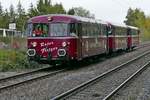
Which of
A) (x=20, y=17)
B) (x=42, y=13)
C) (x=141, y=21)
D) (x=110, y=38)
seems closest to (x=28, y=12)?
(x=20, y=17)

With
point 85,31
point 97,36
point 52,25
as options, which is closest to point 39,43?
point 52,25

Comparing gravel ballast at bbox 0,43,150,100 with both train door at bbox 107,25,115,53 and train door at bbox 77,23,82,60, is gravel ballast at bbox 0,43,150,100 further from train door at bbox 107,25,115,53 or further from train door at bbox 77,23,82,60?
train door at bbox 107,25,115,53

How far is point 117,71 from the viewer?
73.8 ft

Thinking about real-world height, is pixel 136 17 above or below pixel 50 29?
above

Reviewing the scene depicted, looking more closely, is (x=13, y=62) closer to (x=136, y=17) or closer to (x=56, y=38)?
(x=56, y=38)

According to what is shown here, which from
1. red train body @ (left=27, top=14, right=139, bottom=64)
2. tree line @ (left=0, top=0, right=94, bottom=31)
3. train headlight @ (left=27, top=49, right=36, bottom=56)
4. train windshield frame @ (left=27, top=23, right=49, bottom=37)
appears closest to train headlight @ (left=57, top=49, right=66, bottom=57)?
→ red train body @ (left=27, top=14, right=139, bottom=64)

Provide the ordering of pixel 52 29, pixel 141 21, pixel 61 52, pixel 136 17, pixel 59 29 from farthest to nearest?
pixel 136 17
pixel 141 21
pixel 52 29
pixel 59 29
pixel 61 52

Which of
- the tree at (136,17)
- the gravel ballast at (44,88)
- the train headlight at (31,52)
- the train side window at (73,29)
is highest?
the tree at (136,17)

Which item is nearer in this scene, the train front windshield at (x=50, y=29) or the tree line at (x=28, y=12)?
the train front windshield at (x=50, y=29)

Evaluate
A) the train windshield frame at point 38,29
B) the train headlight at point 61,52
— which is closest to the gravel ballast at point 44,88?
the train headlight at point 61,52

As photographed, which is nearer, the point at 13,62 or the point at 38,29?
the point at 38,29

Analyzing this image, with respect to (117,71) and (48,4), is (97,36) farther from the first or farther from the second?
(48,4)

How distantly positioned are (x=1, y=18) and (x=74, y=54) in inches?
3109

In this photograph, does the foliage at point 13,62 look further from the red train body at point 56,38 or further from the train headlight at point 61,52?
the train headlight at point 61,52
